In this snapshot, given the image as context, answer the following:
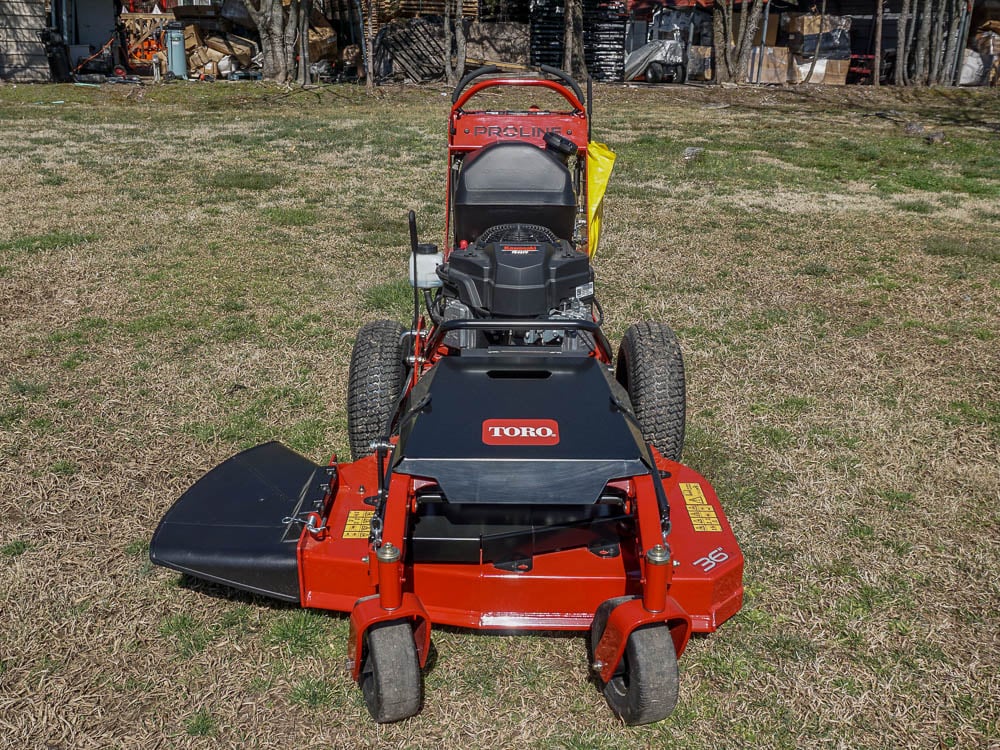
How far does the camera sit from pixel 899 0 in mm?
25375

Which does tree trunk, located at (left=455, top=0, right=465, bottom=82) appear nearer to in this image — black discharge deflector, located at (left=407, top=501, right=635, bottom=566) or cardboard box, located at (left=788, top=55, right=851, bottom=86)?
cardboard box, located at (left=788, top=55, right=851, bottom=86)

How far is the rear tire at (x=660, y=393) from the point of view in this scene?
391cm

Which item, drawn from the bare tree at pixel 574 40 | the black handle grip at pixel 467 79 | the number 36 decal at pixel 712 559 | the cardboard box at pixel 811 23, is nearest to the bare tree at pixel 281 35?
the bare tree at pixel 574 40

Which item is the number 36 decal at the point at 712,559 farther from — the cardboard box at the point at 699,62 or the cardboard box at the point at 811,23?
the cardboard box at the point at 811,23

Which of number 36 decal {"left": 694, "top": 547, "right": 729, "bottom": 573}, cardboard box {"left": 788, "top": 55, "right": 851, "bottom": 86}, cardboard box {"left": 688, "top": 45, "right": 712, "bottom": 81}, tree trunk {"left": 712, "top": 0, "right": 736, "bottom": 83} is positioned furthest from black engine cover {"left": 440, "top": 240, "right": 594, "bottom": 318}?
cardboard box {"left": 788, "top": 55, "right": 851, "bottom": 86}

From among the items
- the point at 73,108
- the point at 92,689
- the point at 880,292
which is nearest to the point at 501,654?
→ the point at 92,689

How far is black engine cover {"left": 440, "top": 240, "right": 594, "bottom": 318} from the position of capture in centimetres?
379

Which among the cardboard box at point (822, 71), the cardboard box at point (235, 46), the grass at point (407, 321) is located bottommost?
the grass at point (407, 321)

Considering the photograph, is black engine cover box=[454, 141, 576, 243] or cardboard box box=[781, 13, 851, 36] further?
cardboard box box=[781, 13, 851, 36]

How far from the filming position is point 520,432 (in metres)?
2.85

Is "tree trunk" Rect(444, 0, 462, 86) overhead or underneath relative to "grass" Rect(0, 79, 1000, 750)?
overhead

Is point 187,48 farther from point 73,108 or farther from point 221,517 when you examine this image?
point 221,517

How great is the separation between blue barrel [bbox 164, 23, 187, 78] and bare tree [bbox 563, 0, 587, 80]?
972cm

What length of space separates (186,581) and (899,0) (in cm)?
2794
